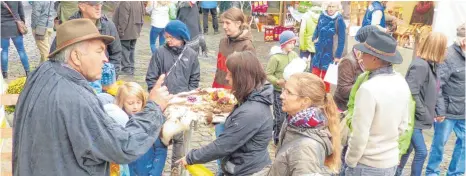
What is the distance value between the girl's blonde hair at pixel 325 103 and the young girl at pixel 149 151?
167cm

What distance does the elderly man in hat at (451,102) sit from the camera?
5.80 meters

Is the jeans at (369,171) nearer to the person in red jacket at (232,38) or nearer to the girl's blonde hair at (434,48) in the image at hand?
the girl's blonde hair at (434,48)

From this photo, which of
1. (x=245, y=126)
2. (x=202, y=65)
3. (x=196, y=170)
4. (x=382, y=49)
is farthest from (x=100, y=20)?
(x=202, y=65)

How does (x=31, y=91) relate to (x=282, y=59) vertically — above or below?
above

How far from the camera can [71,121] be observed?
2701 mm

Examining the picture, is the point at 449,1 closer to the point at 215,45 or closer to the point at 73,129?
the point at 215,45

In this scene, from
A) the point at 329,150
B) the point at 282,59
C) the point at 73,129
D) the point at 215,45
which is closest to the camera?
the point at 73,129

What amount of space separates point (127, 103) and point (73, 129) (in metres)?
1.90

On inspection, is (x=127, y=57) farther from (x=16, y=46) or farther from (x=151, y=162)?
(x=151, y=162)

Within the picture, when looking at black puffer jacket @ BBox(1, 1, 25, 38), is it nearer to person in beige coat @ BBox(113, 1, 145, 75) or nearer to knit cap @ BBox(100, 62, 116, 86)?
person in beige coat @ BBox(113, 1, 145, 75)

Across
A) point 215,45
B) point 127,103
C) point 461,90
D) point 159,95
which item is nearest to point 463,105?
point 461,90

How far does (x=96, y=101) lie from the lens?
9.22ft

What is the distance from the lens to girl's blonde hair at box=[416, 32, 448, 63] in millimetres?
5159

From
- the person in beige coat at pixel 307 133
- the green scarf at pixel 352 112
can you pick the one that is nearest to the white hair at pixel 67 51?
the person in beige coat at pixel 307 133
